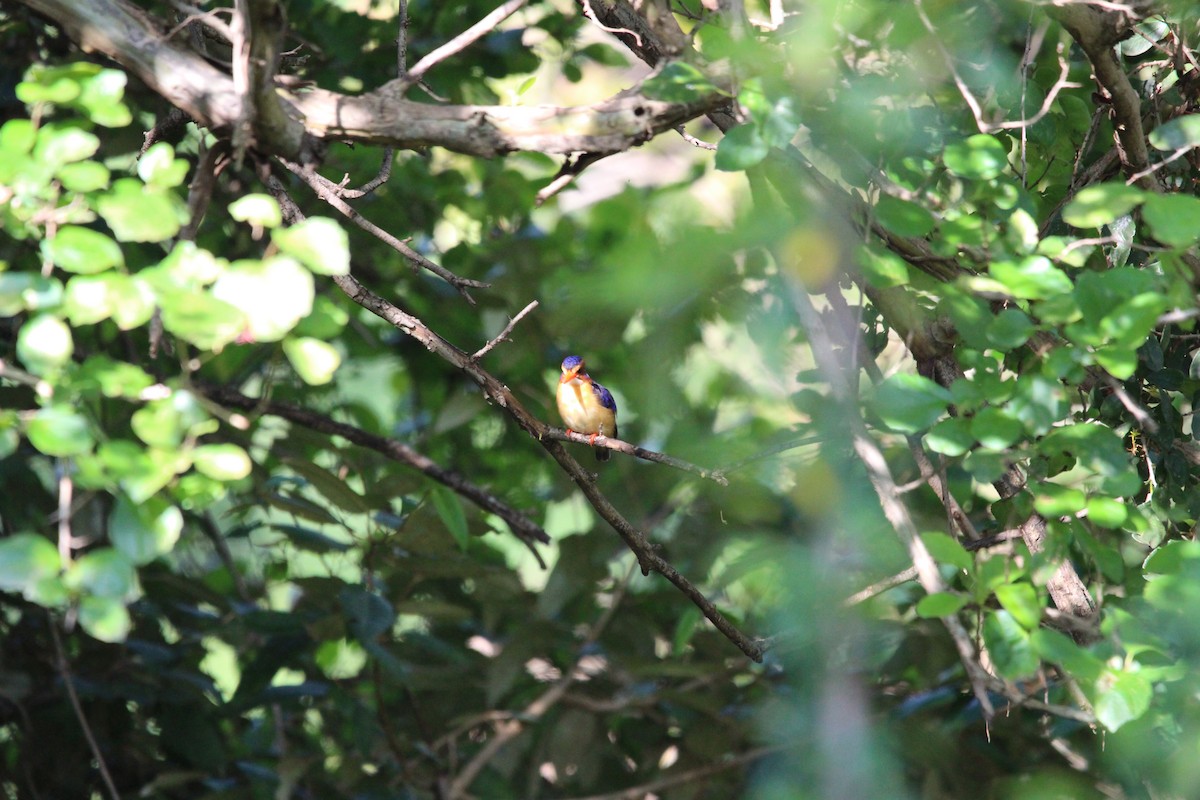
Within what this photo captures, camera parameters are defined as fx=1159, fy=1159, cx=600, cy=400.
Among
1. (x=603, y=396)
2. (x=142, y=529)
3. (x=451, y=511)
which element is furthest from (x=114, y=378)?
(x=603, y=396)

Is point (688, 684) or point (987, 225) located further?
point (688, 684)

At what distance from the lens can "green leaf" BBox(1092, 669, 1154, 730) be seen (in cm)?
164

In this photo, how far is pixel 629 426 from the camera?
5133 millimetres

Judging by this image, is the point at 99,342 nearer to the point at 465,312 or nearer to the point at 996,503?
the point at 465,312

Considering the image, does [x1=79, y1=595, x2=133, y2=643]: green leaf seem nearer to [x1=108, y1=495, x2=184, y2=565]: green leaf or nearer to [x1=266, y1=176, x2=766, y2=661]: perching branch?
[x1=108, y1=495, x2=184, y2=565]: green leaf

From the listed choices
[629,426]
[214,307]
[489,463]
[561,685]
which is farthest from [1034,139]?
[489,463]

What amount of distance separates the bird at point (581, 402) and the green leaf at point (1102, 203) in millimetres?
3004

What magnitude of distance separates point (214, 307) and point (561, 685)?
9.21 ft

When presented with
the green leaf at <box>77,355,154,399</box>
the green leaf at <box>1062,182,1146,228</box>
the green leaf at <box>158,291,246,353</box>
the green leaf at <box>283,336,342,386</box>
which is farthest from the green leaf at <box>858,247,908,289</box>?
the green leaf at <box>77,355,154,399</box>

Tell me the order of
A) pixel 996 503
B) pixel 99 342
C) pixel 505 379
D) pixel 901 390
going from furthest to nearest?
pixel 505 379, pixel 99 342, pixel 996 503, pixel 901 390

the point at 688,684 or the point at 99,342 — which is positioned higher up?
the point at 99,342

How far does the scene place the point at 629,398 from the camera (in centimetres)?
479

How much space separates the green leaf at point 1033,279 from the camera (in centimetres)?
167

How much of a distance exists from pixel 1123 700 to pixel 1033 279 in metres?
0.61
